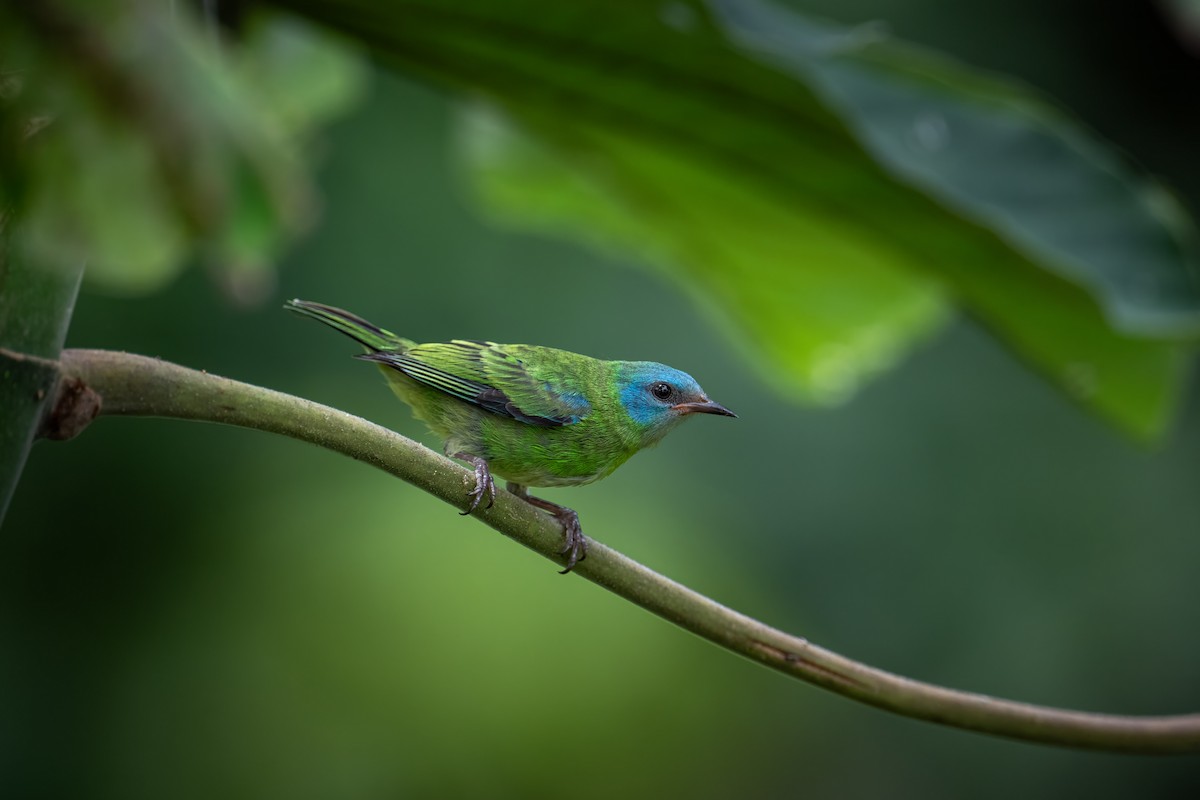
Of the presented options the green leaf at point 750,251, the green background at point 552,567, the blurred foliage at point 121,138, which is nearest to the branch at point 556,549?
the blurred foliage at point 121,138

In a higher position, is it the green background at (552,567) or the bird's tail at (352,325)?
the bird's tail at (352,325)

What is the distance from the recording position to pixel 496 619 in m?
5.56

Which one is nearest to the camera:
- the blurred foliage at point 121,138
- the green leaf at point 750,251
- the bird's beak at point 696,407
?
the blurred foliage at point 121,138

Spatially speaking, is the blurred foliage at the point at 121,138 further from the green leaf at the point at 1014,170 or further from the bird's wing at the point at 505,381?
the green leaf at the point at 1014,170

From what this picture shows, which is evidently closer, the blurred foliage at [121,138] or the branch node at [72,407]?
the blurred foliage at [121,138]

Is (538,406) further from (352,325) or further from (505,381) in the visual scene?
(352,325)

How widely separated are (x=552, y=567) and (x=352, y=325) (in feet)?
10.6

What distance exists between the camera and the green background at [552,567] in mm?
5668

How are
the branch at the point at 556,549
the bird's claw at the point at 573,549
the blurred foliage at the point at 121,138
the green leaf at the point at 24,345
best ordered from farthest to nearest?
the bird's claw at the point at 573,549 < the branch at the point at 556,549 < the green leaf at the point at 24,345 < the blurred foliage at the point at 121,138

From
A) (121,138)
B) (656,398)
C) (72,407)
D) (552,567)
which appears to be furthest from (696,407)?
(552,567)

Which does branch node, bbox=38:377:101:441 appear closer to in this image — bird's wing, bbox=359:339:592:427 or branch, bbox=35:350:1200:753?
branch, bbox=35:350:1200:753

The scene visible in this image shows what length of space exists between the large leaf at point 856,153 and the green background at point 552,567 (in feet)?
6.53

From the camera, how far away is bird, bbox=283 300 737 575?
2602 millimetres

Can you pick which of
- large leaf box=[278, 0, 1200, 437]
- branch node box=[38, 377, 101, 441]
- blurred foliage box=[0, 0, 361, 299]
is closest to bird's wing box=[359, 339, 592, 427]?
large leaf box=[278, 0, 1200, 437]
